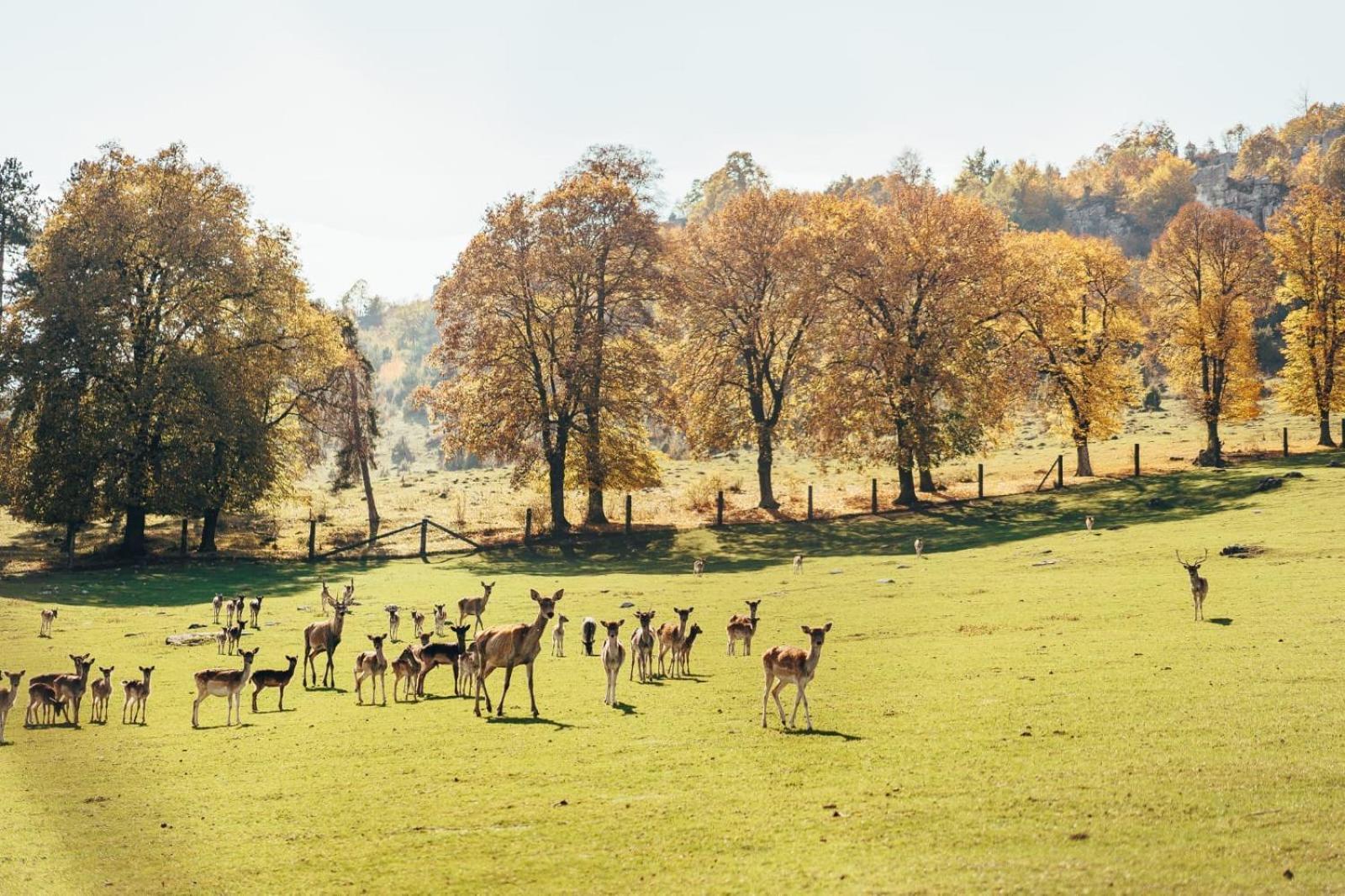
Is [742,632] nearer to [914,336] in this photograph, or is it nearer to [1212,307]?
[914,336]

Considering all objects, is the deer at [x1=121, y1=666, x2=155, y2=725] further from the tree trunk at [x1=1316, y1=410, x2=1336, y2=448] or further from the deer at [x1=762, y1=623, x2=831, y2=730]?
the tree trunk at [x1=1316, y1=410, x2=1336, y2=448]

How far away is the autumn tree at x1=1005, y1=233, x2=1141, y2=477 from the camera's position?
6362 cm

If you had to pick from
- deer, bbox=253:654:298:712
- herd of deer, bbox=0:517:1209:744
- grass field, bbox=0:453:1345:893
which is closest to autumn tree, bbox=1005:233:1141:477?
grass field, bbox=0:453:1345:893

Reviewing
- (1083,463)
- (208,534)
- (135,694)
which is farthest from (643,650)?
(1083,463)

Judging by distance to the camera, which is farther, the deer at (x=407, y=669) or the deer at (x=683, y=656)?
the deer at (x=683, y=656)

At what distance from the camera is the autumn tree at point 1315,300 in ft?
217

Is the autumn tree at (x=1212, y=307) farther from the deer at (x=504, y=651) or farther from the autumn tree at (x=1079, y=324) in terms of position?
the deer at (x=504, y=651)

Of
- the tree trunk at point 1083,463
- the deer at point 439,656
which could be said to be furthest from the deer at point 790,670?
the tree trunk at point 1083,463

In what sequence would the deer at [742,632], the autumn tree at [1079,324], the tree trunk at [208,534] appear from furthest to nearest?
the autumn tree at [1079,324] < the tree trunk at [208,534] < the deer at [742,632]

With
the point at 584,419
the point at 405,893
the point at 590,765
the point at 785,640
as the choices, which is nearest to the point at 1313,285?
the point at 584,419

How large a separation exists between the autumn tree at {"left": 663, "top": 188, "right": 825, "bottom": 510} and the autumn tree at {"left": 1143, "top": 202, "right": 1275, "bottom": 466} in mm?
24305

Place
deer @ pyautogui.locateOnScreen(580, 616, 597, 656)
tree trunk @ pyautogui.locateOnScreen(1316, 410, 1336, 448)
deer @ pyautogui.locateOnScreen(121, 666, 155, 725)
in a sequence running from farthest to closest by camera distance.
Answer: tree trunk @ pyautogui.locateOnScreen(1316, 410, 1336, 448), deer @ pyautogui.locateOnScreen(580, 616, 597, 656), deer @ pyautogui.locateOnScreen(121, 666, 155, 725)

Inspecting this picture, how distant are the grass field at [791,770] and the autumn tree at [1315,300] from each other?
4044 cm

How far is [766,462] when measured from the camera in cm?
6384
